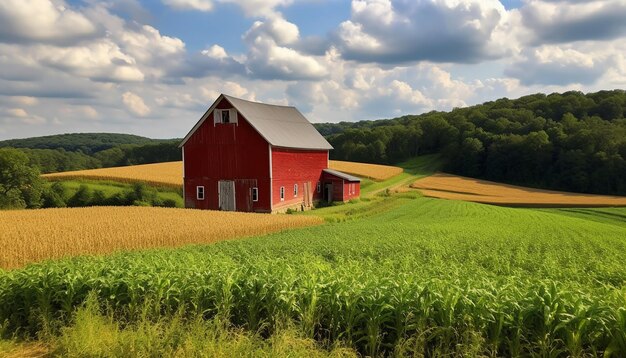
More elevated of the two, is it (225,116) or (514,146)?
(225,116)

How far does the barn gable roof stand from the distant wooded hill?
4187cm

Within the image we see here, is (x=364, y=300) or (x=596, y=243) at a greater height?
(x=364, y=300)

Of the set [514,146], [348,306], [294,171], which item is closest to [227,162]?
[294,171]

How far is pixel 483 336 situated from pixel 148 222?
70.7ft

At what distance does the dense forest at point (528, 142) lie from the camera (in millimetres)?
81688

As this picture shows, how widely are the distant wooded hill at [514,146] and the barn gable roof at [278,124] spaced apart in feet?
137

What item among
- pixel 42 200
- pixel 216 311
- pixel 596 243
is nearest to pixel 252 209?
pixel 42 200

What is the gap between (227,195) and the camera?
41906 mm

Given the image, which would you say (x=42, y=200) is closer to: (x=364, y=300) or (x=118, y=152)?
(x=364, y=300)

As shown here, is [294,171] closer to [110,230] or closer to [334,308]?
[110,230]

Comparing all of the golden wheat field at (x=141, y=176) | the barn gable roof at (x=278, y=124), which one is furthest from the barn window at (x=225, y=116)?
the golden wheat field at (x=141, y=176)

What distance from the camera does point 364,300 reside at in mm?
7098

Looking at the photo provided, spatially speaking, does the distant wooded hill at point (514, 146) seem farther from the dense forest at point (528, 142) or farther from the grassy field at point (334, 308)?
the grassy field at point (334, 308)

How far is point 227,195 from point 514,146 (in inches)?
2959
